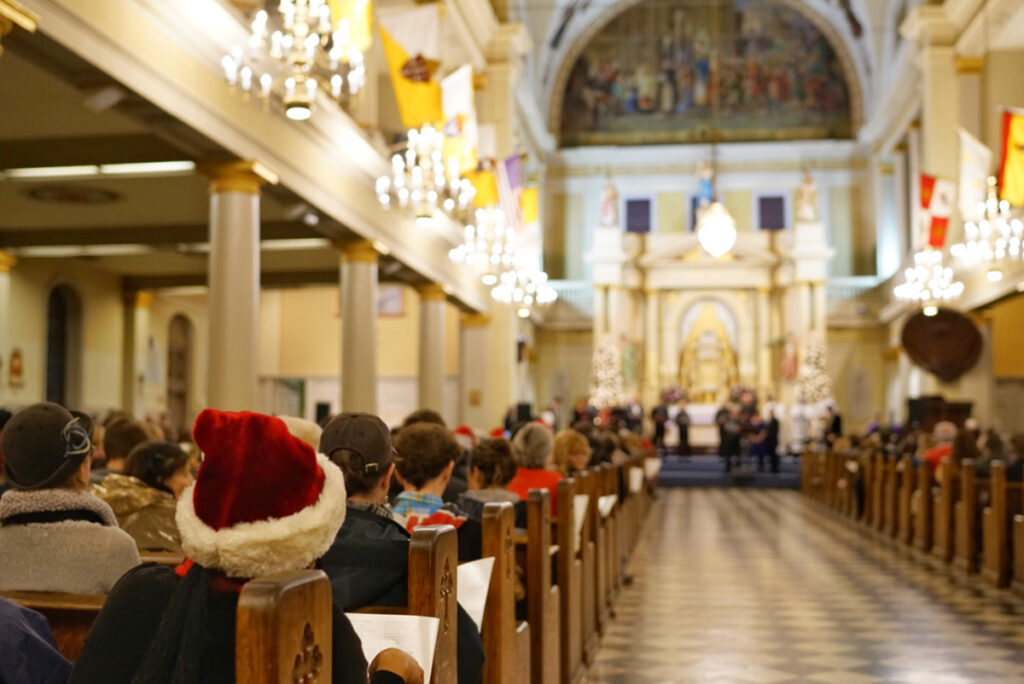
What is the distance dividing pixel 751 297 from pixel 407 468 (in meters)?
27.7

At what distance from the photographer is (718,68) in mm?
32719

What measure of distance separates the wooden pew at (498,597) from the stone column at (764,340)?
2716cm

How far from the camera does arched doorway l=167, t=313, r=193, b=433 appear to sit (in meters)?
→ 21.2

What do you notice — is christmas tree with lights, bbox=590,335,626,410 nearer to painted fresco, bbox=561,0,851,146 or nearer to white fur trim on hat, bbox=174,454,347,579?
painted fresco, bbox=561,0,851,146

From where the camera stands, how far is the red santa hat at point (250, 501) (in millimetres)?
1758

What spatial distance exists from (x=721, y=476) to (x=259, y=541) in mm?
22043

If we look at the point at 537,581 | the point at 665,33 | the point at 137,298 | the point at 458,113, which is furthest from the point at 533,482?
the point at 665,33

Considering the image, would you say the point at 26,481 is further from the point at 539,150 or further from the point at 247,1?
the point at 539,150

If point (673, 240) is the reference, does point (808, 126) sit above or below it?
above

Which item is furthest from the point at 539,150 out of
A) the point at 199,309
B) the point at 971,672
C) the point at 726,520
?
the point at 971,672

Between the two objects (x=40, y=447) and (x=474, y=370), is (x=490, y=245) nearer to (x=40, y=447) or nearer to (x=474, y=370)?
(x=474, y=370)

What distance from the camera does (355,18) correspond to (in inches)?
361

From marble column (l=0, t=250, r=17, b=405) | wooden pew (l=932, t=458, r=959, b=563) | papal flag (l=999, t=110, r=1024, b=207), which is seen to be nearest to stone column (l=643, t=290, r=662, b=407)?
papal flag (l=999, t=110, r=1024, b=207)

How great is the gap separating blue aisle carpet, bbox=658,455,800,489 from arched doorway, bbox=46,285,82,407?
1171cm
